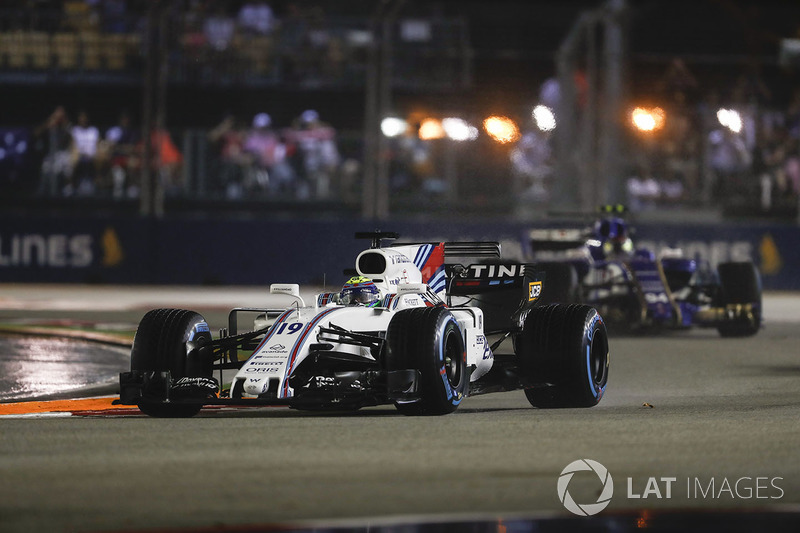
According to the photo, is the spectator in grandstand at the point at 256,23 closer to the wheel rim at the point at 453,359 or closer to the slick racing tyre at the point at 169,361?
the slick racing tyre at the point at 169,361

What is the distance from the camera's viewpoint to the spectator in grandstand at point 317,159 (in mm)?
23938

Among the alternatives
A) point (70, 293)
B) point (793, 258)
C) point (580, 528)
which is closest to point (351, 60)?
point (70, 293)

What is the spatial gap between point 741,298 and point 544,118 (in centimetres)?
876

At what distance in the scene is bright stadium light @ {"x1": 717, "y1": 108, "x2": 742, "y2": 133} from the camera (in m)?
24.6

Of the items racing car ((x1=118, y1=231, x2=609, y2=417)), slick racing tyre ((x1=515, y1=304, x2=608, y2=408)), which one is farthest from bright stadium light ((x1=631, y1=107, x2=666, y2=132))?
slick racing tyre ((x1=515, y1=304, x2=608, y2=408))

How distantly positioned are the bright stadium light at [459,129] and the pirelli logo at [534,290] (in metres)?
13.8

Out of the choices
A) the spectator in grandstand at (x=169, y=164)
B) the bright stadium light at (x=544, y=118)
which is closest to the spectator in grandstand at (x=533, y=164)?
the bright stadium light at (x=544, y=118)

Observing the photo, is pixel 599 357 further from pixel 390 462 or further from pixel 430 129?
pixel 430 129

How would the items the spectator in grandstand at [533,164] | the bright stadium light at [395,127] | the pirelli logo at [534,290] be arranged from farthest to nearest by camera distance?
1. the spectator in grandstand at [533,164]
2. the bright stadium light at [395,127]
3. the pirelli logo at [534,290]

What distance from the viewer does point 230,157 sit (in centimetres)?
2380

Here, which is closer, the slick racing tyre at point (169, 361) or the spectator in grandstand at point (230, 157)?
the slick racing tyre at point (169, 361)

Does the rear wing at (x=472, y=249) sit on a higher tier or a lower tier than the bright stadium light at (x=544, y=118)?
lower

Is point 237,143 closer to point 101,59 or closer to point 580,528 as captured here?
point 101,59

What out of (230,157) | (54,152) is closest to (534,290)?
(230,157)
